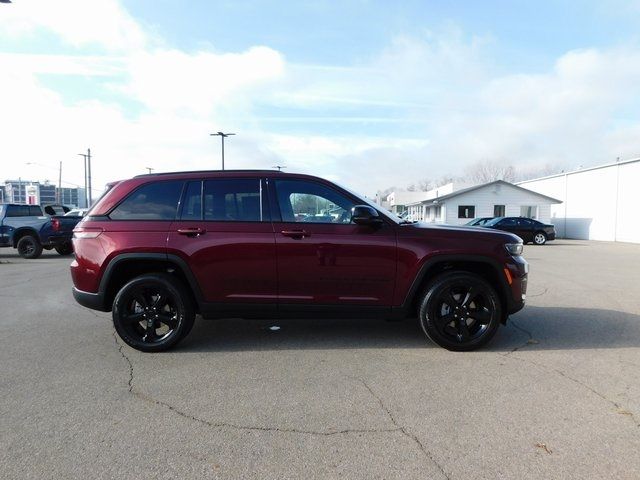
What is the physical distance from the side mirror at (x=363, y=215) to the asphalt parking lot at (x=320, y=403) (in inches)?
54.2

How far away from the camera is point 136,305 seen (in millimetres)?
4629

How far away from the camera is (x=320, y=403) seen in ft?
11.0

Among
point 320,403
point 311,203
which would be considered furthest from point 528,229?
point 320,403

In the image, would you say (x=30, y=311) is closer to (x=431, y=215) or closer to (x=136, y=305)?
(x=136, y=305)

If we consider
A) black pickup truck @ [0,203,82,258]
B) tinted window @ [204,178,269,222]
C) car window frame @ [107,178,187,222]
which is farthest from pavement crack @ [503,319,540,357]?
black pickup truck @ [0,203,82,258]

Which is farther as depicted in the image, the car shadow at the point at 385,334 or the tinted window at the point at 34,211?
the tinted window at the point at 34,211

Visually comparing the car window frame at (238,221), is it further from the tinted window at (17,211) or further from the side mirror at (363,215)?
the tinted window at (17,211)

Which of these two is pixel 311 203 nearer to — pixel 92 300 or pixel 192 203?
pixel 192 203

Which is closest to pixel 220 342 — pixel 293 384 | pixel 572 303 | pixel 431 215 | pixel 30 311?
pixel 293 384

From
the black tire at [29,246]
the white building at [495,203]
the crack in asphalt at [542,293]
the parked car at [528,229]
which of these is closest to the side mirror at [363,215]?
the crack in asphalt at [542,293]

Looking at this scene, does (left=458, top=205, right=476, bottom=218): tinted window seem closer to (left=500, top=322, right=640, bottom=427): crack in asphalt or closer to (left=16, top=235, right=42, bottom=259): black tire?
(left=16, top=235, right=42, bottom=259): black tire

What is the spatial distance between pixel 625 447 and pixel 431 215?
4347cm

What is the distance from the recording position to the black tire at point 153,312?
4.50 metres

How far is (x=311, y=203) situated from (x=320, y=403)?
2.07 m
